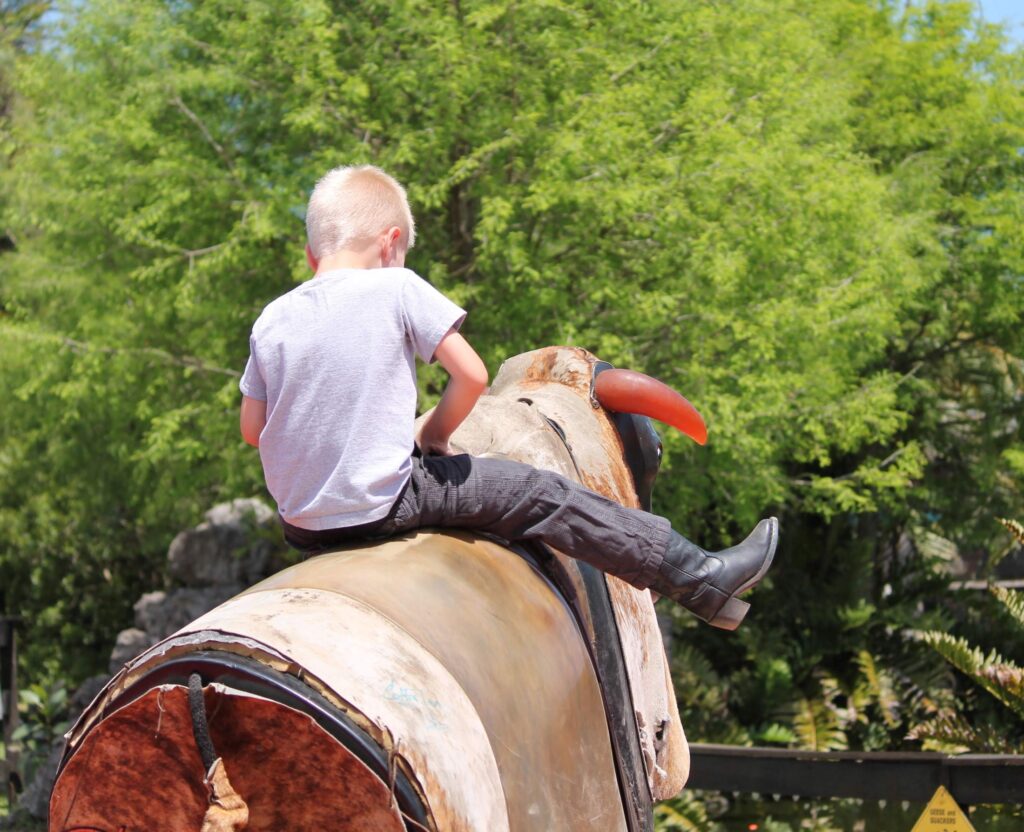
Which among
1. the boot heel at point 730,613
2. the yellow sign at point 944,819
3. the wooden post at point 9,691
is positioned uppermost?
the boot heel at point 730,613

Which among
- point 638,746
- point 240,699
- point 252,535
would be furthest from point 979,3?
point 240,699

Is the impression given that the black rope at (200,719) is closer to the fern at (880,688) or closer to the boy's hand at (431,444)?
the boy's hand at (431,444)

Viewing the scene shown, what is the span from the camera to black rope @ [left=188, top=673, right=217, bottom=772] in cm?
166

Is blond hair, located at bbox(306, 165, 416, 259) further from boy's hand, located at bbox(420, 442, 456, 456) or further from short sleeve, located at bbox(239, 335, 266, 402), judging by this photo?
boy's hand, located at bbox(420, 442, 456, 456)

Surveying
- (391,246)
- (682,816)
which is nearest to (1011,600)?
(682,816)

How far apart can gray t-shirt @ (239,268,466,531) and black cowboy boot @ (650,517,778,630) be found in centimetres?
62

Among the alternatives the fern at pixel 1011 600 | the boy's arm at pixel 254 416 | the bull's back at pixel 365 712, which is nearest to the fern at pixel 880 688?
the fern at pixel 1011 600

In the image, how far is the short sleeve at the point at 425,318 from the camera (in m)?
2.42

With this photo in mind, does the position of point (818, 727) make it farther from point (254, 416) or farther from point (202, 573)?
point (254, 416)

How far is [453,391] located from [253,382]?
14.5 inches

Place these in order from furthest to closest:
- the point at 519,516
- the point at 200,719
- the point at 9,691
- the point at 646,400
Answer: the point at 9,691, the point at 646,400, the point at 519,516, the point at 200,719

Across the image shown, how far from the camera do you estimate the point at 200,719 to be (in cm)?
167

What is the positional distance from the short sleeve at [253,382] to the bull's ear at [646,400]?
1.04 meters

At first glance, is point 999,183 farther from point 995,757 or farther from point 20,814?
point 20,814
